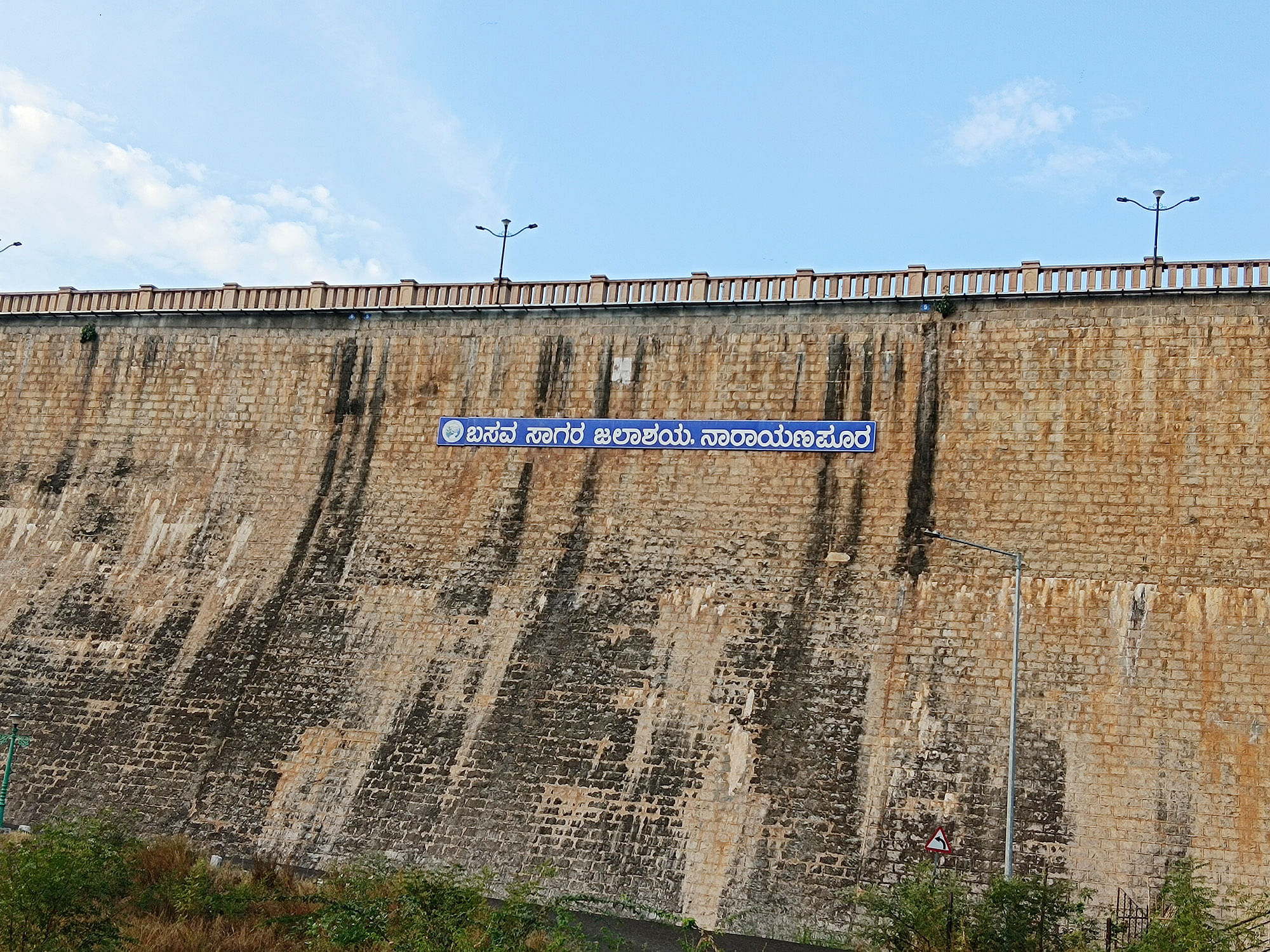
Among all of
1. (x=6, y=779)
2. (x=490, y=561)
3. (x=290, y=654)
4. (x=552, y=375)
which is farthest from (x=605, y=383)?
(x=6, y=779)

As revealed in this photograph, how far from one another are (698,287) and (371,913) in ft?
54.6

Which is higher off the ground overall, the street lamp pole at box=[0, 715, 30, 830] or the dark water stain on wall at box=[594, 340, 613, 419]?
the dark water stain on wall at box=[594, 340, 613, 419]

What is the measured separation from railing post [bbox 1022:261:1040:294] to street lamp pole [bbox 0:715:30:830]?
22636mm

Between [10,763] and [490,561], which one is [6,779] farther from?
[490,561]

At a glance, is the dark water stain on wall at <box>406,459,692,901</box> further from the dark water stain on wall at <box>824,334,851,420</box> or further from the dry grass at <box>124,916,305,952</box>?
the dry grass at <box>124,916,305,952</box>

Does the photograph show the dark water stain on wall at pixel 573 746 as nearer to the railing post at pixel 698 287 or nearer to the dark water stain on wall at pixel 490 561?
the dark water stain on wall at pixel 490 561

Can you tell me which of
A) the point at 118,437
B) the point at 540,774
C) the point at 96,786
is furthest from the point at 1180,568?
the point at 118,437

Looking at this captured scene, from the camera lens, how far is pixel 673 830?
2153 cm

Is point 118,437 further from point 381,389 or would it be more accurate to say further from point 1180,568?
point 1180,568

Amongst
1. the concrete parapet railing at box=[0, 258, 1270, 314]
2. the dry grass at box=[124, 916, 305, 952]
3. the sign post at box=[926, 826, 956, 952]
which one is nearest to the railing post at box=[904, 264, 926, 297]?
the concrete parapet railing at box=[0, 258, 1270, 314]

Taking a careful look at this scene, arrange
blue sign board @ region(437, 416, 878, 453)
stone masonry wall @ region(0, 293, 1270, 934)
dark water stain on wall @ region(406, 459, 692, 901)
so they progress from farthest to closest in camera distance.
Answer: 1. blue sign board @ region(437, 416, 878, 453)
2. dark water stain on wall @ region(406, 459, 692, 901)
3. stone masonry wall @ region(0, 293, 1270, 934)

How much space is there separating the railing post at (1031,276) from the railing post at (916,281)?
2067 mm

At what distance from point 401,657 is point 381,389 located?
7.47 meters

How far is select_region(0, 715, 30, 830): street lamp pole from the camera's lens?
24.4 m
